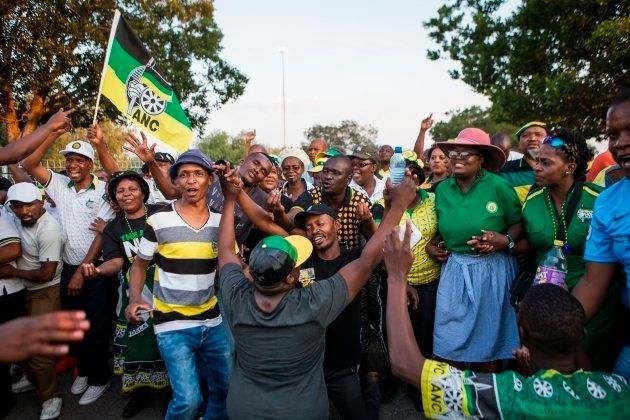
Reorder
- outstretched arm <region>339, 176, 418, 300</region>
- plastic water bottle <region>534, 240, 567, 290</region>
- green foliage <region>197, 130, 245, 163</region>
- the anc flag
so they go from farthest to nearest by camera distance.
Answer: green foliage <region>197, 130, 245, 163</region>
the anc flag
plastic water bottle <region>534, 240, 567, 290</region>
outstretched arm <region>339, 176, 418, 300</region>

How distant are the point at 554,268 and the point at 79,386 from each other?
14.3 feet

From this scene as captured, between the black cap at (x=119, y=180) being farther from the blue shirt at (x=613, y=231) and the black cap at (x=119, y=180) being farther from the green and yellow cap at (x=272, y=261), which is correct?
the blue shirt at (x=613, y=231)

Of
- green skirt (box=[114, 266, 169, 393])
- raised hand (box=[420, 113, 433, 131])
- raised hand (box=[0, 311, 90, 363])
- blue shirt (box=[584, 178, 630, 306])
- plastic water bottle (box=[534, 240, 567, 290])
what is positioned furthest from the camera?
raised hand (box=[420, 113, 433, 131])

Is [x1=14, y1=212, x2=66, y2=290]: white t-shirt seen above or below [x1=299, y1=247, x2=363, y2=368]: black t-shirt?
above

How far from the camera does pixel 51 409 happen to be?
12.2ft

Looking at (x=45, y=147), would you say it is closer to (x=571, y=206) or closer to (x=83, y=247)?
(x=83, y=247)

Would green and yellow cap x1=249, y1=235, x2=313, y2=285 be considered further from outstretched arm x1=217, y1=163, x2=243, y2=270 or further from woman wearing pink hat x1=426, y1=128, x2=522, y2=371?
woman wearing pink hat x1=426, y1=128, x2=522, y2=371

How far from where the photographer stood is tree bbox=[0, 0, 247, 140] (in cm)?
1073

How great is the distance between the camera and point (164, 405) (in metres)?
3.89

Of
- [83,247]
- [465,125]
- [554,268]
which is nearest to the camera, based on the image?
[554,268]

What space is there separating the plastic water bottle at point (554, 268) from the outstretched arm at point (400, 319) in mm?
1324

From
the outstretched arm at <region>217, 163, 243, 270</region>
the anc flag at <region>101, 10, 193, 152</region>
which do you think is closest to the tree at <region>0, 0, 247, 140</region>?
the anc flag at <region>101, 10, 193, 152</region>

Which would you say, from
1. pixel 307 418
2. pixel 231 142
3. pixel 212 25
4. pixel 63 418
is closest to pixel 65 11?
pixel 212 25

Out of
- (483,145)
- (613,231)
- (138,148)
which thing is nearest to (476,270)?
(483,145)
